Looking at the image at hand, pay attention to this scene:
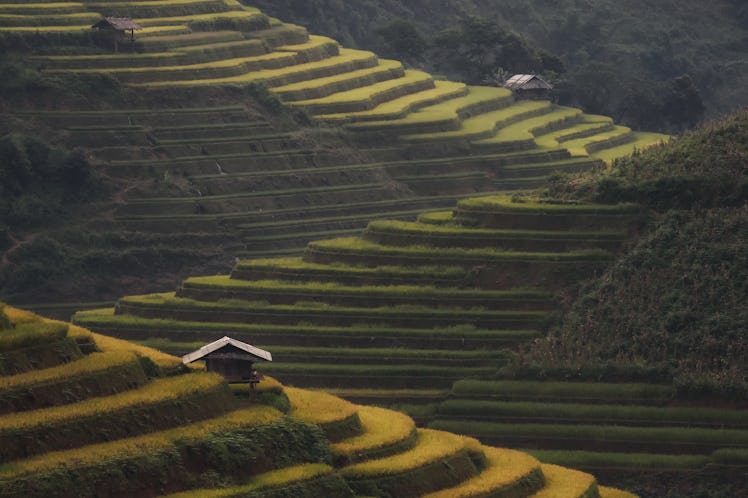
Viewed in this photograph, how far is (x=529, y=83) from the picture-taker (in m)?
106

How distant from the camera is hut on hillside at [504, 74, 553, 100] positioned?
349 ft

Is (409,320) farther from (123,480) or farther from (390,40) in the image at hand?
(390,40)

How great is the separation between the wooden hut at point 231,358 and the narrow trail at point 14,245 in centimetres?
3725

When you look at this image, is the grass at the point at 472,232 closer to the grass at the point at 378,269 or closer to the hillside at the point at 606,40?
the grass at the point at 378,269

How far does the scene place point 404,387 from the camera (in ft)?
193

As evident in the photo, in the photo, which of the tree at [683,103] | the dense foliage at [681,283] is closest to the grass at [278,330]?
the dense foliage at [681,283]

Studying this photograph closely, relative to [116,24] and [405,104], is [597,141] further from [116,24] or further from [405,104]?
[116,24]

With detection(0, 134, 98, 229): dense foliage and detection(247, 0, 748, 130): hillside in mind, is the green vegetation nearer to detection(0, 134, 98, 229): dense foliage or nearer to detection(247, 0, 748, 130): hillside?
detection(0, 134, 98, 229): dense foliage

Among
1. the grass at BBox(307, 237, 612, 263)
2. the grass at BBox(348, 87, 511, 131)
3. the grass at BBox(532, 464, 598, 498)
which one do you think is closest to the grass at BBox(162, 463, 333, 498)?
the grass at BBox(532, 464, 598, 498)

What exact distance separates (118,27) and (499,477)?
48789 mm

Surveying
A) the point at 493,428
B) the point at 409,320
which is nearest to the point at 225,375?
the point at 493,428

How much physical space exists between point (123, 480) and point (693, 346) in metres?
22.7

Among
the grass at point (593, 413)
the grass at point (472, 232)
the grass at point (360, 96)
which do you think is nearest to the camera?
the grass at point (593, 413)

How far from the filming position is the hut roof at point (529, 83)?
106188 mm
